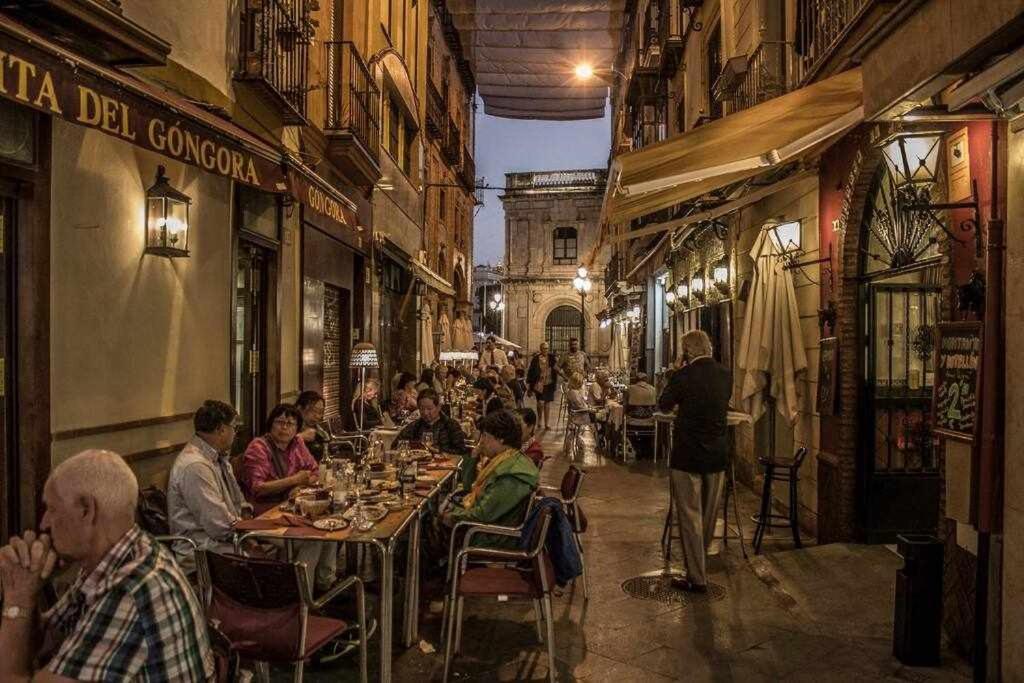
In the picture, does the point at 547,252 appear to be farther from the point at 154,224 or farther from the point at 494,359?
the point at 154,224

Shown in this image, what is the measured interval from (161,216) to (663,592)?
5.01m

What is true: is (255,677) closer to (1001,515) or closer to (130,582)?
(130,582)

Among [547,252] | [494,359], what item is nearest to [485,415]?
[494,359]

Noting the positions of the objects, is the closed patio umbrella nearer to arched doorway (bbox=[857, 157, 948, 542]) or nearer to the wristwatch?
arched doorway (bbox=[857, 157, 948, 542])

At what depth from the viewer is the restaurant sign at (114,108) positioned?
12.0ft

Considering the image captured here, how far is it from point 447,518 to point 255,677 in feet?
5.17

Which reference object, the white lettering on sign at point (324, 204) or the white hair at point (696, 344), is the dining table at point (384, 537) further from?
the white lettering on sign at point (324, 204)

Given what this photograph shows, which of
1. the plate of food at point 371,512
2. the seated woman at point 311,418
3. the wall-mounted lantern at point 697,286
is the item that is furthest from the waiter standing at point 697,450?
the wall-mounted lantern at point 697,286

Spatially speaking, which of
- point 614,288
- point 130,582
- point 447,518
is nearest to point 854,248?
point 447,518

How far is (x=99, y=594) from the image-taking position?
7.09 feet

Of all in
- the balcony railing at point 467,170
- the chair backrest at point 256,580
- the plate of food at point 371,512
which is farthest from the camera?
the balcony railing at point 467,170

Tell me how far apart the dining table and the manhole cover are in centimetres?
199

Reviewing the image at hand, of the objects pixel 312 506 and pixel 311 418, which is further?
pixel 311 418

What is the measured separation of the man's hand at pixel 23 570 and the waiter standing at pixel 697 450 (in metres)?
5.08
